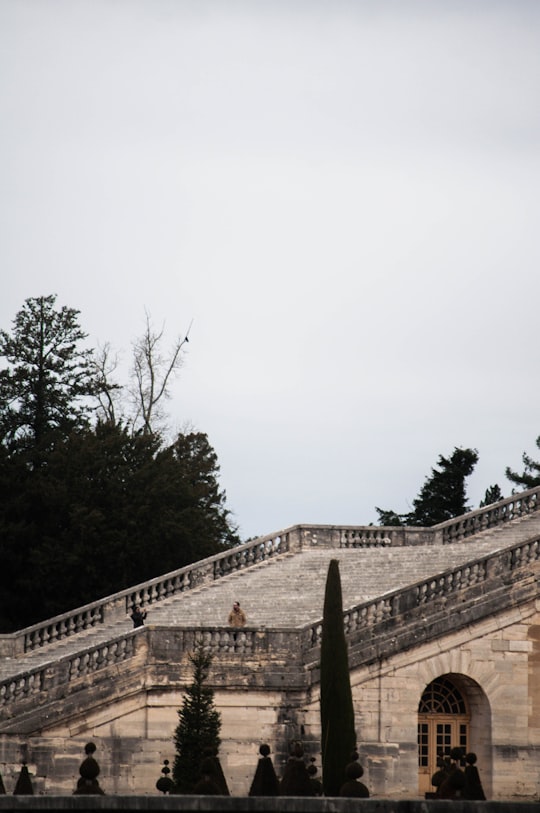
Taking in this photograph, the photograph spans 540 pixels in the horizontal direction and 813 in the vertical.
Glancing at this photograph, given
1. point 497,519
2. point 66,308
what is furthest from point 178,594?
point 66,308

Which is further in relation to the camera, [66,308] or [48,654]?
[66,308]

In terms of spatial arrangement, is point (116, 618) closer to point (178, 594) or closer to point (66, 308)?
point (178, 594)

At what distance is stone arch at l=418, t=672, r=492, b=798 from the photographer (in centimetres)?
3762

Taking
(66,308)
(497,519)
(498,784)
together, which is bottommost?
(498,784)

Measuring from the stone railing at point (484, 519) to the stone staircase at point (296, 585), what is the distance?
29cm

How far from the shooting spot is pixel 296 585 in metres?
43.4

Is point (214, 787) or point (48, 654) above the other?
point (48, 654)

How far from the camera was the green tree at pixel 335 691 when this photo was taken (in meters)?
33.5

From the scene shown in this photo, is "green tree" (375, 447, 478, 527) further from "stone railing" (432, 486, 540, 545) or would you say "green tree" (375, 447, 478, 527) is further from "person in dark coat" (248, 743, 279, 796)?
"person in dark coat" (248, 743, 279, 796)

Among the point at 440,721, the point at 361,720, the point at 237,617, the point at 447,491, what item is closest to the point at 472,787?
the point at 361,720

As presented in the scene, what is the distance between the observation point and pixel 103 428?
53625 millimetres

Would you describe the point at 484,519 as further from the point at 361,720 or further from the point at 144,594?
the point at 361,720

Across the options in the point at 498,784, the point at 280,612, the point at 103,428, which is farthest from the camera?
the point at 103,428

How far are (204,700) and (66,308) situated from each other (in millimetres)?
25744
